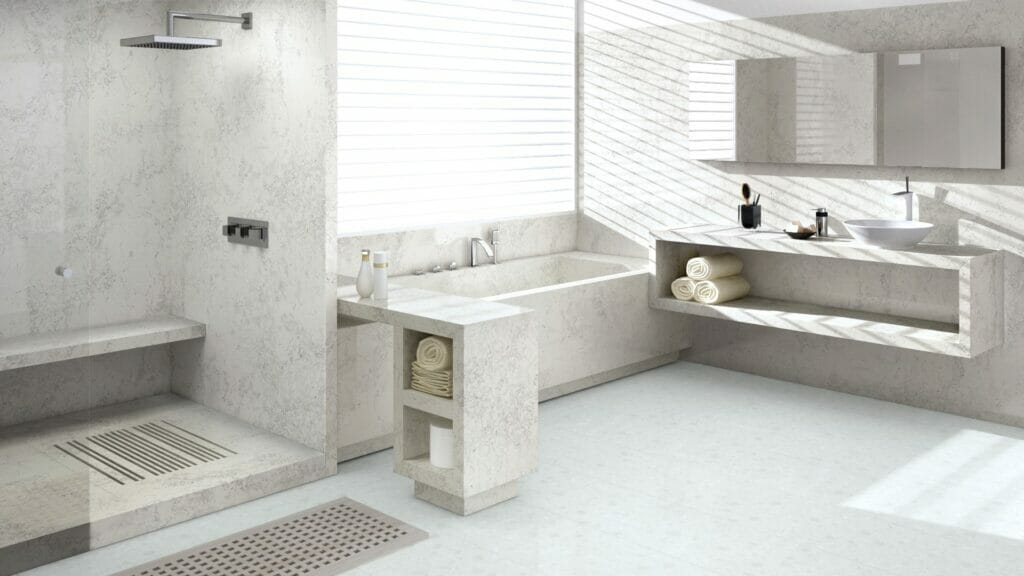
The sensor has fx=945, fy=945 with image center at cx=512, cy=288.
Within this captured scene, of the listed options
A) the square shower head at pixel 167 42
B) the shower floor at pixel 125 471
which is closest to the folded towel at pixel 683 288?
the shower floor at pixel 125 471

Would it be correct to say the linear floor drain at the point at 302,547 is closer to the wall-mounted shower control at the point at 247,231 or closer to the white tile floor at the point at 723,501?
the white tile floor at the point at 723,501

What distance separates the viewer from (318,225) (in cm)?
380

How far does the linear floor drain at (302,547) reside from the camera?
309 centimetres

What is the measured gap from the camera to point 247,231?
4.18m

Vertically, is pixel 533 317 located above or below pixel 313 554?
above

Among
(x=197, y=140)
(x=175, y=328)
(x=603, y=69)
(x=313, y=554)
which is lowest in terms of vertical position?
(x=313, y=554)

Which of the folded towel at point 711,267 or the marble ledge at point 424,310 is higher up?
the folded towel at point 711,267

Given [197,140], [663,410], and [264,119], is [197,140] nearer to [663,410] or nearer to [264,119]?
[264,119]

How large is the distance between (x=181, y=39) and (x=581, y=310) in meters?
2.41

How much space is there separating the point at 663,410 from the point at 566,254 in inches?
56.9

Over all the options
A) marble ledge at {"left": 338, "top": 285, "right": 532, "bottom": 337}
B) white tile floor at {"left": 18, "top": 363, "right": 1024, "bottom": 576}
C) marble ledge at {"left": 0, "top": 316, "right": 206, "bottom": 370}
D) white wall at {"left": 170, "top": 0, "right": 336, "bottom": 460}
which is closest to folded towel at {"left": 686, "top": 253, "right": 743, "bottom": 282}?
white tile floor at {"left": 18, "top": 363, "right": 1024, "bottom": 576}

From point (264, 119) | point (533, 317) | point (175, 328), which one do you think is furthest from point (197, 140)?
point (533, 317)

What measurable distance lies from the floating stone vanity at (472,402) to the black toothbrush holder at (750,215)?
191 cm

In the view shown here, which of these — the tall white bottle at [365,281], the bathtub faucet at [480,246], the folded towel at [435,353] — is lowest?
the folded towel at [435,353]
